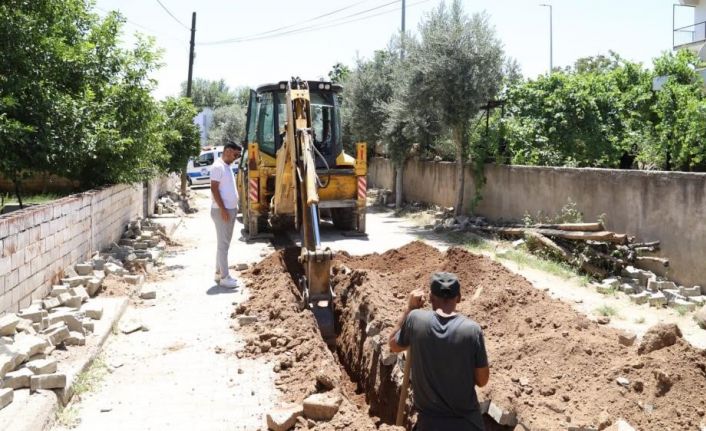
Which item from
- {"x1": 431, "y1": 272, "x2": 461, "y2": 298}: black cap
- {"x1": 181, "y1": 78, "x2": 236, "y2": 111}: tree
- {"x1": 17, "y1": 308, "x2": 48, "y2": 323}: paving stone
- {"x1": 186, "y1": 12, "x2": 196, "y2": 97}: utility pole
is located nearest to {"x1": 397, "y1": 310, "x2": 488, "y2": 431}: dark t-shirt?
{"x1": 431, "y1": 272, "x2": 461, "y2": 298}: black cap

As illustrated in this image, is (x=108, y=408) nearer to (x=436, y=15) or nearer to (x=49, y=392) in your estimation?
Answer: (x=49, y=392)

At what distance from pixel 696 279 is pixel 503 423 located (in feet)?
21.8

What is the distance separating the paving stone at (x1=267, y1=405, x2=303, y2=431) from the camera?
473cm

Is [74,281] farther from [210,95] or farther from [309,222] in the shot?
[210,95]

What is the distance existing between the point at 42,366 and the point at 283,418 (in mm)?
2048

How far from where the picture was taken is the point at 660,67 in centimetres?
1986

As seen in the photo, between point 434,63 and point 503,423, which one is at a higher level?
point 434,63

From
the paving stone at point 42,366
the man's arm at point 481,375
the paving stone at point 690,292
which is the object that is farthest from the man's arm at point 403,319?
the paving stone at point 690,292

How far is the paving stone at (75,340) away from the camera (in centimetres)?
628

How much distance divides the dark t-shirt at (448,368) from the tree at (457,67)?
42.8ft

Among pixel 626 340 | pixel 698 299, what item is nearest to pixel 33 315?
pixel 626 340

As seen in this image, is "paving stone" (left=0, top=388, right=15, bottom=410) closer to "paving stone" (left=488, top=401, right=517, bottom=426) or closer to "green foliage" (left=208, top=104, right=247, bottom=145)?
"paving stone" (left=488, top=401, right=517, bottom=426)

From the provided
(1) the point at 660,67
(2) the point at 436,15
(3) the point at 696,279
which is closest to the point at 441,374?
(3) the point at 696,279

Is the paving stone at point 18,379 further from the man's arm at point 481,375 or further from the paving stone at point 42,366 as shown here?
the man's arm at point 481,375
